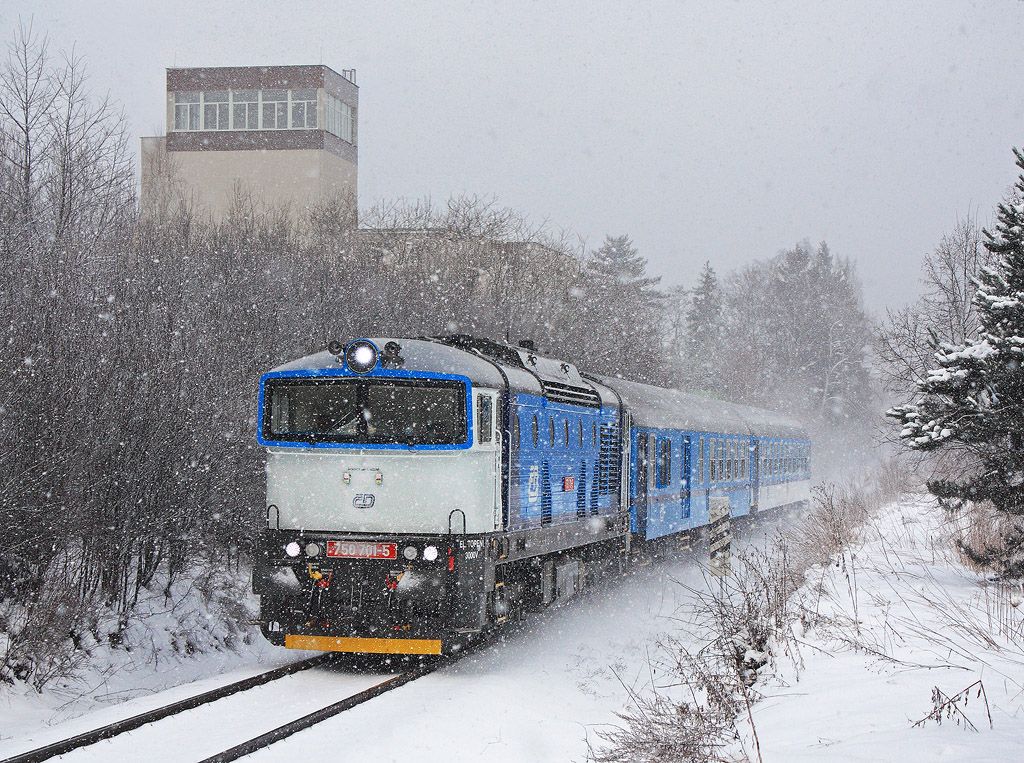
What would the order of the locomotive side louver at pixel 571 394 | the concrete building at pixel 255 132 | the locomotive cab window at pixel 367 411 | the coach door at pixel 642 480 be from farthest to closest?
the concrete building at pixel 255 132
the coach door at pixel 642 480
the locomotive side louver at pixel 571 394
the locomotive cab window at pixel 367 411

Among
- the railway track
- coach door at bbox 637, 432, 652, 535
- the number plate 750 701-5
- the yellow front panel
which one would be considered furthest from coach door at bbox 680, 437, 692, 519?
the number plate 750 701-5

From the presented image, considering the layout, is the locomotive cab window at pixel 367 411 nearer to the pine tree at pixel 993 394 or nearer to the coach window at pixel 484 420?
the coach window at pixel 484 420

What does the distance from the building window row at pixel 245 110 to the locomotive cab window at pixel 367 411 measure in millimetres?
32433

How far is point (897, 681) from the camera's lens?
675 centimetres

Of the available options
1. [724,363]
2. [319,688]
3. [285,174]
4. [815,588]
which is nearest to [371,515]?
[319,688]

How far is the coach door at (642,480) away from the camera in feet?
53.3

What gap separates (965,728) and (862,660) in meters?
2.19

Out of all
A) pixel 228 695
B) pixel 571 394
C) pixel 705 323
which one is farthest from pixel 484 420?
pixel 705 323

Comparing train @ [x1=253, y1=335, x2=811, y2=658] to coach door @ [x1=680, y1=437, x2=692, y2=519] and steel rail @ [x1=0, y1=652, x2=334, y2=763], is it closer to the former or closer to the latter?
steel rail @ [x1=0, y1=652, x2=334, y2=763]

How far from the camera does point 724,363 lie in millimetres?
69500

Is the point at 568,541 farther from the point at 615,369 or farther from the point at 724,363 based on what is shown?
the point at 724,363

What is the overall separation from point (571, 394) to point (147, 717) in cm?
678

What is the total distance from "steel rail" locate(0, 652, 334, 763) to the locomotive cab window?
2203 millimetres

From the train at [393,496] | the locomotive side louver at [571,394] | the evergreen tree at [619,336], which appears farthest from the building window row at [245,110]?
the train at [393,496]
